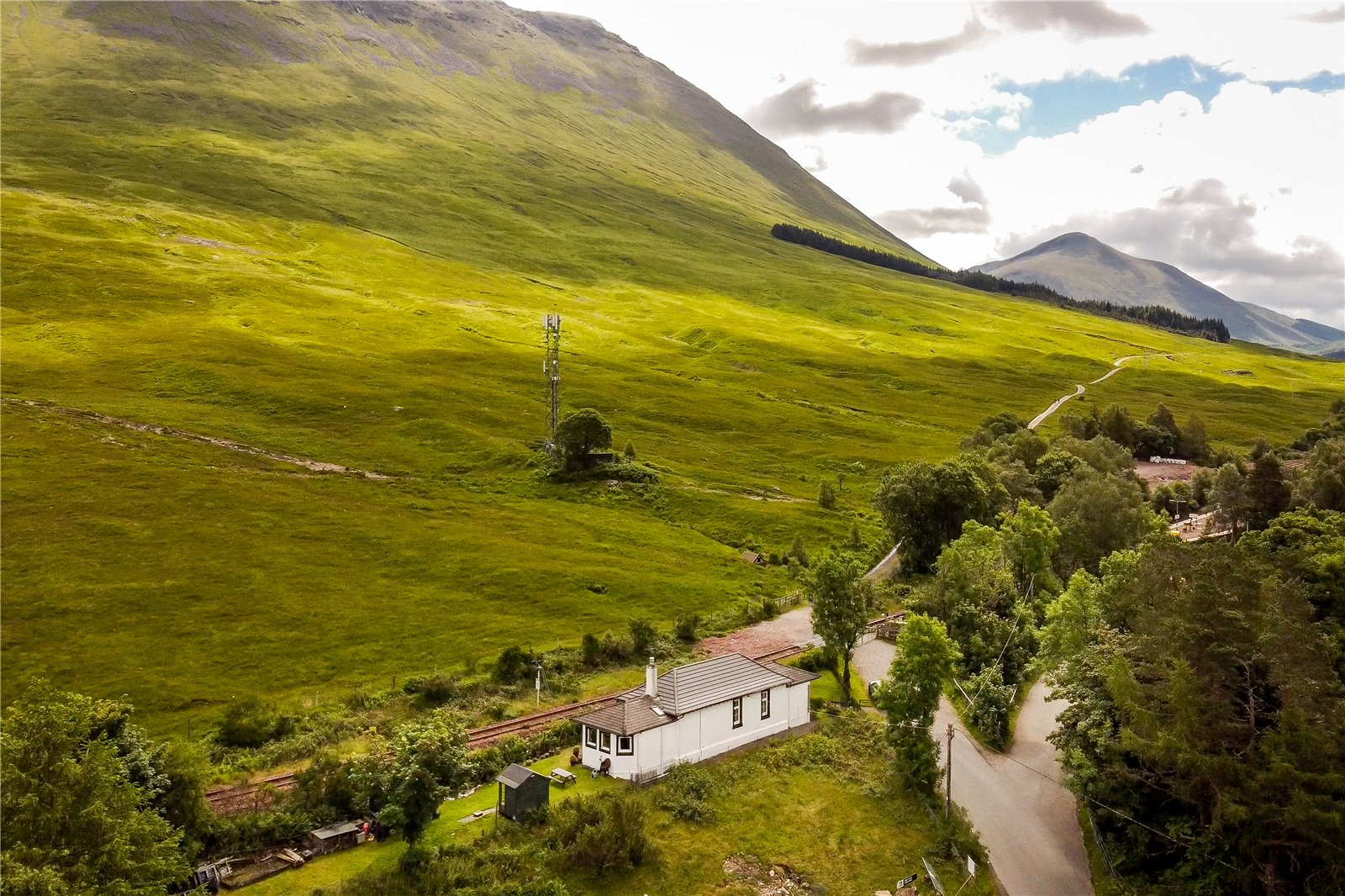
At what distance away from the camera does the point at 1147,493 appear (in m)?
120

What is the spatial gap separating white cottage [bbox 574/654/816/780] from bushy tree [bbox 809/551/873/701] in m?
4.15

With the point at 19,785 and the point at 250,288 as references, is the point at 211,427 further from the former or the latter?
the point at 19,785

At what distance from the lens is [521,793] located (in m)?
39.8

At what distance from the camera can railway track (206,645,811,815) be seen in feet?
134

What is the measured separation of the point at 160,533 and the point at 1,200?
135 m

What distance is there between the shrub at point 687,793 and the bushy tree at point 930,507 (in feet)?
153

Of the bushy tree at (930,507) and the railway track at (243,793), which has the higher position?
the bushy tree at (930,507)

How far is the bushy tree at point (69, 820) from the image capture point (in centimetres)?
2695

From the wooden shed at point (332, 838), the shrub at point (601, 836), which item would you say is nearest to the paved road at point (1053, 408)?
the shrub at point (601, 836)

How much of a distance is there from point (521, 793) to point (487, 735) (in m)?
10.0

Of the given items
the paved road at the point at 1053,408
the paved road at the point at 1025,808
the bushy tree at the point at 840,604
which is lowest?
the paved road at the point at 1025,808

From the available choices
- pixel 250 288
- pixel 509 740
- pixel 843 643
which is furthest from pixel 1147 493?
pixel 250 288

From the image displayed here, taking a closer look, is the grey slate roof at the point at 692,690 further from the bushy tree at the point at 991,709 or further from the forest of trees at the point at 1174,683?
the bushy tree at the point at 991,709

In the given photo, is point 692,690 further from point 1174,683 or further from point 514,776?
point 1174,683
